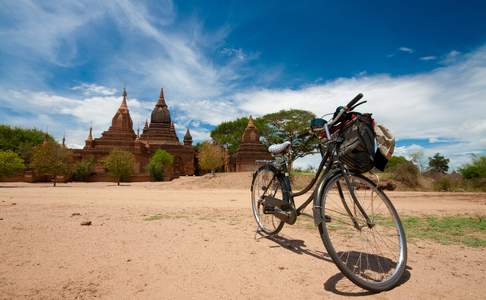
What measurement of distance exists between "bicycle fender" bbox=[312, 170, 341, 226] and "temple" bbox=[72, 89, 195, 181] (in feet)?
103

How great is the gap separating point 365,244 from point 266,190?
57.0 inches

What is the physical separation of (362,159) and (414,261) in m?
1.34

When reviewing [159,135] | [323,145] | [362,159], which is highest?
[159,135]

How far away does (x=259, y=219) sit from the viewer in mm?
4207

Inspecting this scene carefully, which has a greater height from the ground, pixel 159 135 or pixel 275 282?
pixel 159 135

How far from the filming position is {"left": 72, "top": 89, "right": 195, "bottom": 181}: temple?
3619 centimetres

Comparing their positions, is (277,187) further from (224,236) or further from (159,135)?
(159,135)

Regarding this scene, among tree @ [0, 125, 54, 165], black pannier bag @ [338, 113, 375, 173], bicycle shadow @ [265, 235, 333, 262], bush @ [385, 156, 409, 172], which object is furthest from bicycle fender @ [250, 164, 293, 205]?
tree @ [0, 125, 54, 165]

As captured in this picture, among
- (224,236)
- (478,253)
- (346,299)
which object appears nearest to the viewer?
(346,299)

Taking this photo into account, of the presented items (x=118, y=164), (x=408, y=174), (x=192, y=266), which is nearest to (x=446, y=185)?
(x=408, y=174)

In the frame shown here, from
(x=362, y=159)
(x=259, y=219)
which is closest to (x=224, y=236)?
(x=259, y=219)

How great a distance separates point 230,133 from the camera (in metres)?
52.7

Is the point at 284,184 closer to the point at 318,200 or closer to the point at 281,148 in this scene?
the point at 281,148

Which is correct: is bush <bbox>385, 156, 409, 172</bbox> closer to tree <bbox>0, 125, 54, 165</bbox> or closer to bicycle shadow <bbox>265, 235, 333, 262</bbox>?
bicycle shadow <bbox>265, 235, 333, 262</bbox>
